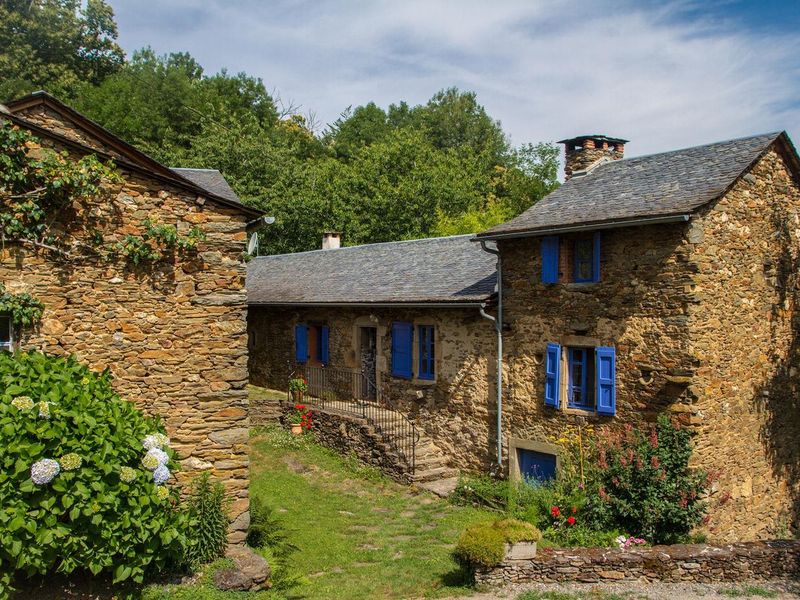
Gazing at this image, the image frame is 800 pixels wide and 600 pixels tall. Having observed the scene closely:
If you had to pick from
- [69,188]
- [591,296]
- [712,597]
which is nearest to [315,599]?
[712,597]

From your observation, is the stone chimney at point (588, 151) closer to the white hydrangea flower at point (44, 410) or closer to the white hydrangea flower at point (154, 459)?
the white hydrangea flower at point (154, 459)

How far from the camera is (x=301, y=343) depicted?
19.6 metres

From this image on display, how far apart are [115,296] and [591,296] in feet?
26.8

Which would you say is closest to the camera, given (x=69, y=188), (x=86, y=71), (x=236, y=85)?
(x=69, y=188)

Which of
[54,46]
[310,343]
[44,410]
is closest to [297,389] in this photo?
[310,343]

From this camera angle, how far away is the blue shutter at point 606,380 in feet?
38.8

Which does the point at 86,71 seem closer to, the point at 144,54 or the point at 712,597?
the point at 144,54

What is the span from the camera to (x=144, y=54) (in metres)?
44.8

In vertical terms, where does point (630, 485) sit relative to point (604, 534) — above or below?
above

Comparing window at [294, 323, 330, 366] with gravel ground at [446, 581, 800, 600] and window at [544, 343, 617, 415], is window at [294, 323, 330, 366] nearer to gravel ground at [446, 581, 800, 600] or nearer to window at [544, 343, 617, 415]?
window at [544, 343, 617, 415]

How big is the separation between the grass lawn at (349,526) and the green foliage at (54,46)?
95.4 ft

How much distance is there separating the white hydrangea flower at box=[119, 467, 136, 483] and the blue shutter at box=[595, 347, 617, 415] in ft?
27.5

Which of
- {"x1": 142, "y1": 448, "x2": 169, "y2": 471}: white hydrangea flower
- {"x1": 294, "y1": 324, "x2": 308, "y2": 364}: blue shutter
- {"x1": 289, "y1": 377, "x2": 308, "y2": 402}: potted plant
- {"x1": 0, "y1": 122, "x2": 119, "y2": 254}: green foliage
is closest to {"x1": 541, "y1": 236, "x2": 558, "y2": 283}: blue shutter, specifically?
{"x1": 0, "y1": 122, "x2": 119, "y2": 254}: green foliage

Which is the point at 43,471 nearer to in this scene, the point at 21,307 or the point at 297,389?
the point at 21,307
